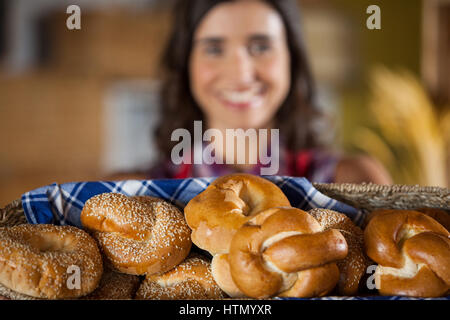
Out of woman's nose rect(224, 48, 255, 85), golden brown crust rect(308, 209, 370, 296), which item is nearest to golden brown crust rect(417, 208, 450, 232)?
golden brown crust rect(308, 209, 370, 296)

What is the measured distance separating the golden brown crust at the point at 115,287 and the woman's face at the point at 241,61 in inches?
38.6

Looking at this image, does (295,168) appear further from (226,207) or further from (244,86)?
(226,207)

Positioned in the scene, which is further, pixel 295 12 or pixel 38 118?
pixel 38 118

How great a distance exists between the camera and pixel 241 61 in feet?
5.21

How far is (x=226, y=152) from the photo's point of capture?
1790 millimetres

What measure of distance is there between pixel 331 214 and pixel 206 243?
25 cm

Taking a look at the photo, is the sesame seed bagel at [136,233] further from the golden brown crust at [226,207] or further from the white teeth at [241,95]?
the white teeth at [241,95]

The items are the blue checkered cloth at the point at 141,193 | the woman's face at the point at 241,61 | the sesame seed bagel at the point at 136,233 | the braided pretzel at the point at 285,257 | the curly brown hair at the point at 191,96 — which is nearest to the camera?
the braided pretzel at the point at 285,257

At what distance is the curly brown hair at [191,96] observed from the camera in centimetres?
173

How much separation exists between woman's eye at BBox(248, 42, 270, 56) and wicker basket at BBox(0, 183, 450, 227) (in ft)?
2.56

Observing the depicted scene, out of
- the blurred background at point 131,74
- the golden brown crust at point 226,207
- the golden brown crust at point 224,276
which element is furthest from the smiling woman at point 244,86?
the blurred background at point 131,74

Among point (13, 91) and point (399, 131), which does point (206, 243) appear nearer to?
point (399, 131)

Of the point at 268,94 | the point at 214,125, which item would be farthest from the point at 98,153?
the point at 268,94

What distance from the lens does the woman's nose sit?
1579 mm
